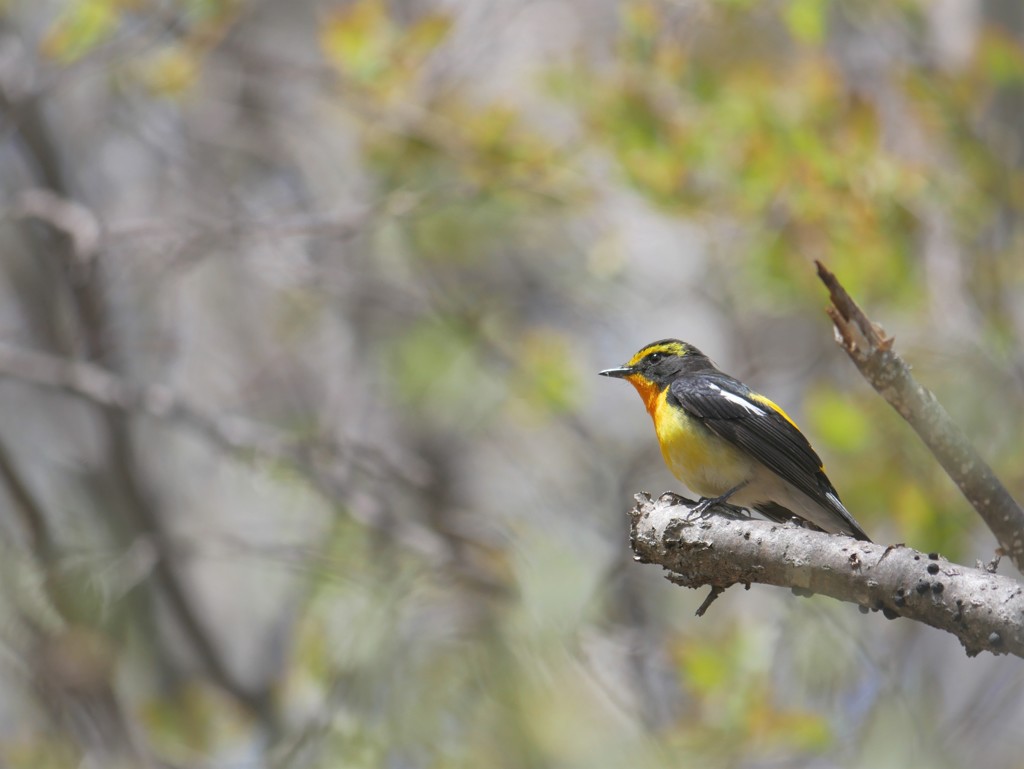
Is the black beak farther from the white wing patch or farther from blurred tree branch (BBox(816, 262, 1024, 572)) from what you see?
blurred tree branch (BBox(816, 262, 1024, 572))

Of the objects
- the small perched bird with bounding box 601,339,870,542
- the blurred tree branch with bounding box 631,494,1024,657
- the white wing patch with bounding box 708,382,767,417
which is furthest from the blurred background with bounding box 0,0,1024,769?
→ the blurred tree branch with bounding box 631,494,1024,657

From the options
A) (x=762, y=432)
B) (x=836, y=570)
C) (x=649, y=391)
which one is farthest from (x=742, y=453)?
(x=836, y=570)

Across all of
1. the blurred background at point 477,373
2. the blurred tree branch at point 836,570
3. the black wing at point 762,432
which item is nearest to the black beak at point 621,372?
the black wing at point 762,432

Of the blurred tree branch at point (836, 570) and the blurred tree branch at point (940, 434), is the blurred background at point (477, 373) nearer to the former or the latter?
the blurred tree branch at point (836, 570)

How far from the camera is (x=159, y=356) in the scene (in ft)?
31.8

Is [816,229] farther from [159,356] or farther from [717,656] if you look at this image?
[159,356]

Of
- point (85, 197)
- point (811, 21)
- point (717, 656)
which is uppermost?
point (85, 197)

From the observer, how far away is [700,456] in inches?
189

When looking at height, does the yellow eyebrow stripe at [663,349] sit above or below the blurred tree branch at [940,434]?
above

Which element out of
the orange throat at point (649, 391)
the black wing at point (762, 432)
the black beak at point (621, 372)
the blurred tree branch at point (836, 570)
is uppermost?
the black beak at point (621, 372)

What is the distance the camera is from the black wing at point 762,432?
4496mm

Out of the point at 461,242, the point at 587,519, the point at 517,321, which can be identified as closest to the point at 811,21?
the point at 461,242

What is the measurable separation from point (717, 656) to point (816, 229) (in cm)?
287

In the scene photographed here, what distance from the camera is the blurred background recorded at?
266 inches
